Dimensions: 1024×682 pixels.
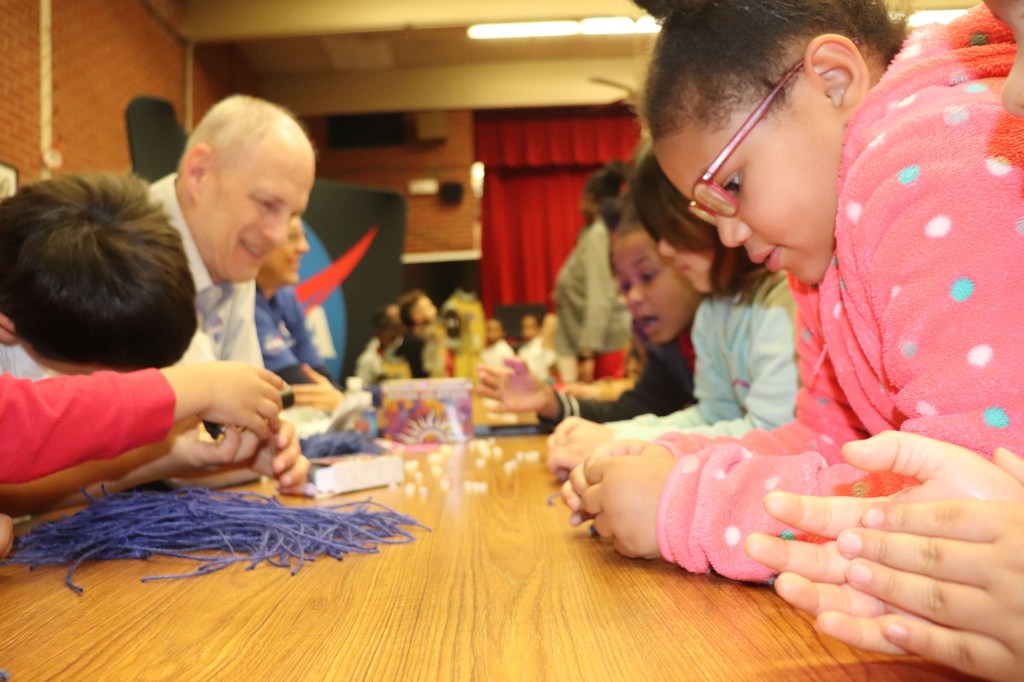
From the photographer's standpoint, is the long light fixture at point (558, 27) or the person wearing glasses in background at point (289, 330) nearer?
the person wearing glasses in background at point (289, 330)

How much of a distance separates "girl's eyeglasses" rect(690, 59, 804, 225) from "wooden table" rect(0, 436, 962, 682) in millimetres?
398

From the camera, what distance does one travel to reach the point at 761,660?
1.78ft

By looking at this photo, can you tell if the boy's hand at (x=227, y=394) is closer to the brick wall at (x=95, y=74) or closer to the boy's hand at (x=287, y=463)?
the boy's hand at (x=287, y=463)

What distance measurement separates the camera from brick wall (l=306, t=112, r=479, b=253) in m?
8.56

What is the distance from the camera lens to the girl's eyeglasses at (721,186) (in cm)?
86

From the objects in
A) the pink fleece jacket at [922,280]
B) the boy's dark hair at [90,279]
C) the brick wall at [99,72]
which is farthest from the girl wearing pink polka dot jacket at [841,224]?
the brick wall at [99,72]

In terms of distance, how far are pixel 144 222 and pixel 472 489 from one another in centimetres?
61

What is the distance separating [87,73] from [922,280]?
4846 mm

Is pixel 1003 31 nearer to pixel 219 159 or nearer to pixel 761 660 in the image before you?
pixel 761 660

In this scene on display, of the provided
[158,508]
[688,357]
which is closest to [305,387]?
[688,357]

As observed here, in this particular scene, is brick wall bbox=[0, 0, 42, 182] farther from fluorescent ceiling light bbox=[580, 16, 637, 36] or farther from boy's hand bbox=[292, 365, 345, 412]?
A: fluorescent ceiling light bbox=[580, 16, 637, 36]

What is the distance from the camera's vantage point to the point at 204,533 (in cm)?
94

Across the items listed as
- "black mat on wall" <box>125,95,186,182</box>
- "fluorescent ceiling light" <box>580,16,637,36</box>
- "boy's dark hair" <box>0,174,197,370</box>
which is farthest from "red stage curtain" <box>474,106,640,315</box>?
"boy's dark hair" <box>0,174,197,370</box>

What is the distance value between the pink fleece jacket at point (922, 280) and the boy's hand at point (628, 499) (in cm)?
2
